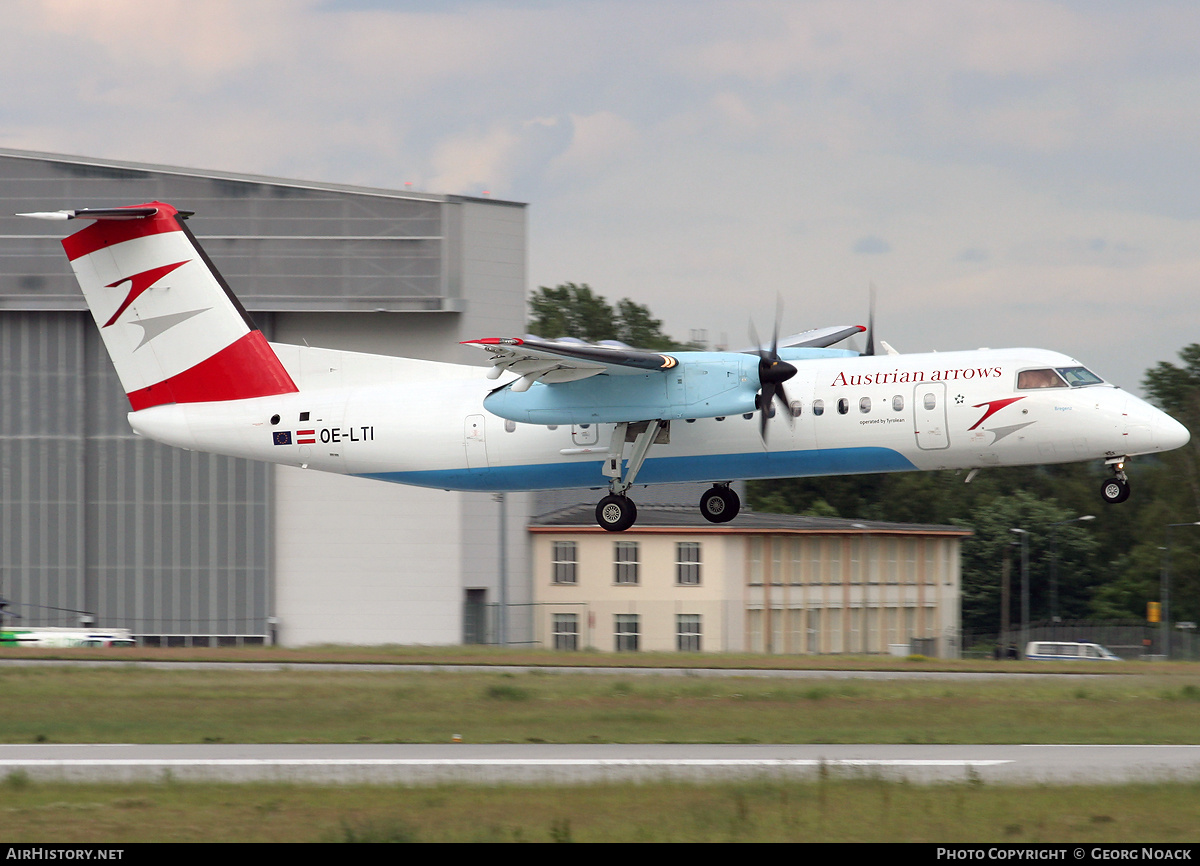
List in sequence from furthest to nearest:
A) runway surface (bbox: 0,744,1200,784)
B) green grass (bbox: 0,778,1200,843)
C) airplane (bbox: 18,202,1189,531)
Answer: airplane (bbox: 18,202,1189,531) < runway surface (bbox: 0,744,1200,784) < green grass (bbox: 0,778,1200,843)

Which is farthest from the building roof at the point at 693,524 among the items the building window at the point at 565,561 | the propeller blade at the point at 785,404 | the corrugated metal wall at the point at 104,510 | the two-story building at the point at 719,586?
the propeller blade at the point at 785,404

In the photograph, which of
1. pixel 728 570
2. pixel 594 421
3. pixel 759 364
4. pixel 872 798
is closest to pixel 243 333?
pixel 594 421

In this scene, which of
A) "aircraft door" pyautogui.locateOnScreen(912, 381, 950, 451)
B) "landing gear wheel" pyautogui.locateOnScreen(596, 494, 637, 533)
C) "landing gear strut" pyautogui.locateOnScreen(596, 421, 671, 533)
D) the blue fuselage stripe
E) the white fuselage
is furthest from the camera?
"landing gear wheel" pyautogui.locateOnScreen(596, 494, 637, 533)

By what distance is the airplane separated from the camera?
2038 centimetres

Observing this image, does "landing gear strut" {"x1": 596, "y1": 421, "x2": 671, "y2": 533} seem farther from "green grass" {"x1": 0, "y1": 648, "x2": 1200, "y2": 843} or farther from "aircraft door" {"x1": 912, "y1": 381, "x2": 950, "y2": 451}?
"aircraft door" {"x1": 912, "y1": 381, "x2": 950, "y2": 451}

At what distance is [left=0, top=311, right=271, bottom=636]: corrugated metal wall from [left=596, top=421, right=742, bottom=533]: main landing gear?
84.0 feet

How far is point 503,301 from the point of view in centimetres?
4553

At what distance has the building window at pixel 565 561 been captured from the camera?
4888 cm

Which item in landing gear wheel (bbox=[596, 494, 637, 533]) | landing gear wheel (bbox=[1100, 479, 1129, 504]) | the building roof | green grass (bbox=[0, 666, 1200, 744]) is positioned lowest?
green grass (bbox=[0, 666, 1200, 744])

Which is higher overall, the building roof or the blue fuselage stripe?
the blue fuselage stripe

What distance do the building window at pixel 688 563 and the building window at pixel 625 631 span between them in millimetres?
2452

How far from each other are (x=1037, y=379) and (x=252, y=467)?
31343mm

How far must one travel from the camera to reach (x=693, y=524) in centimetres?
4950

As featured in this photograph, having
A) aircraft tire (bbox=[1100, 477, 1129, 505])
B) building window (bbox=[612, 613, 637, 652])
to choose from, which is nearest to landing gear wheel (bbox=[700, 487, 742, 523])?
aircraft tire (bbox=[1100, 477, 1129, 505])
